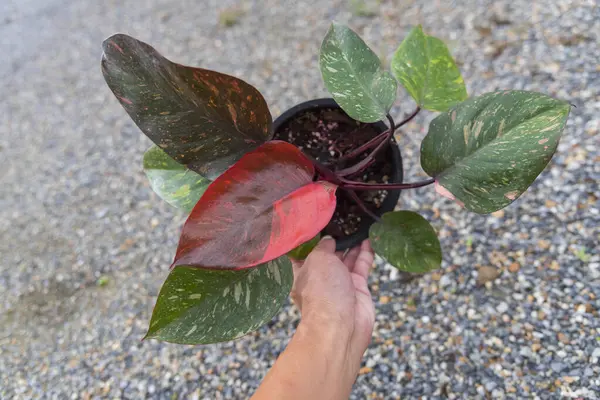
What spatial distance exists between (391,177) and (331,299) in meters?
0.32

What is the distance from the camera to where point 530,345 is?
3.44 feet


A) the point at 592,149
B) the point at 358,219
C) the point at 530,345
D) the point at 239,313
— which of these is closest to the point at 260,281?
the point at 239,313

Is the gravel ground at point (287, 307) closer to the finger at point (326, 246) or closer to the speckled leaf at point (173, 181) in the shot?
the finger at point (326, 246)

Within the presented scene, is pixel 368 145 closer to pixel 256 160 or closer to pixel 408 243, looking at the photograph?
pixel 408 243

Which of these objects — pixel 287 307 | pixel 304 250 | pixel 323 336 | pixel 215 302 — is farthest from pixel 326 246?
pixel 287 307

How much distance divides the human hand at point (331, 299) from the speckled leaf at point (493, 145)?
0.90 ft

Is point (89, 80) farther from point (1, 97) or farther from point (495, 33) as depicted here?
point (495, 33)

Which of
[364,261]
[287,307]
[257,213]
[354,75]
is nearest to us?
[257,213]

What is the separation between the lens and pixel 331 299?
80 centimetres

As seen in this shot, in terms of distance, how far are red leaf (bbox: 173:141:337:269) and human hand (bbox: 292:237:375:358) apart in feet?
0.84

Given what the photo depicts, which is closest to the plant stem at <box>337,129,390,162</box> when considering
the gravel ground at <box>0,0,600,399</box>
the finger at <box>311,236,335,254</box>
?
the finger at <box>311,236,335,254</box>

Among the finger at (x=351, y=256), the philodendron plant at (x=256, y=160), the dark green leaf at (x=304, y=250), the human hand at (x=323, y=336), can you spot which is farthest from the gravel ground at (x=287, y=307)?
the philodendron plant at (x=256, y=160)

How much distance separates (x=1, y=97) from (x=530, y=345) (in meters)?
2.34

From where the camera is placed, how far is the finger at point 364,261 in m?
1.01
